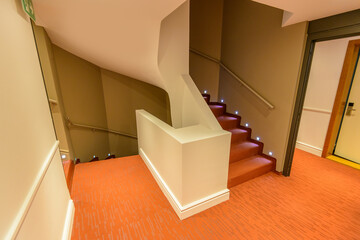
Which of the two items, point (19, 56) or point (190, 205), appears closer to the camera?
point (19, 56)

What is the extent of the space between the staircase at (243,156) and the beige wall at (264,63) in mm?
128

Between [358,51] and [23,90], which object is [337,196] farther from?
[23,90]

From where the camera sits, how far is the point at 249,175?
8.04 ft

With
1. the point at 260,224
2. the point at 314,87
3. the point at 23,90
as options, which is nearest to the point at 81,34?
the point at 23,90

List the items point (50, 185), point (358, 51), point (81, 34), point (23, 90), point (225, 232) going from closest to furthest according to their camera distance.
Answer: point (23, 90)
point (50, 185)
point (225, 232)
point (81, 34)
point (358, 51)

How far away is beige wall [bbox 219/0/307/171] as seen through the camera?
231 centimetres

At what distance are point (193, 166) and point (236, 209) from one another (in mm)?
793

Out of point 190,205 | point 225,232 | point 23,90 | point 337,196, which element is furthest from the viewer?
point 337,196

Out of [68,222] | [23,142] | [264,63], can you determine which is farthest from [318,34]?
[68,222]

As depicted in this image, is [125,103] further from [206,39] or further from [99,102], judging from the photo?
[206,39]

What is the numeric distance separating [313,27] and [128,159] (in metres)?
3.43

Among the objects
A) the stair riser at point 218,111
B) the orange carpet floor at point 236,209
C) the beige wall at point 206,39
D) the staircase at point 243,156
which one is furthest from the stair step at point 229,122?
the orange carpet floor at point 236,209

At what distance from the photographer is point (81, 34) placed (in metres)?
1.97

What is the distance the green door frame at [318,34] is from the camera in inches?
69.9
